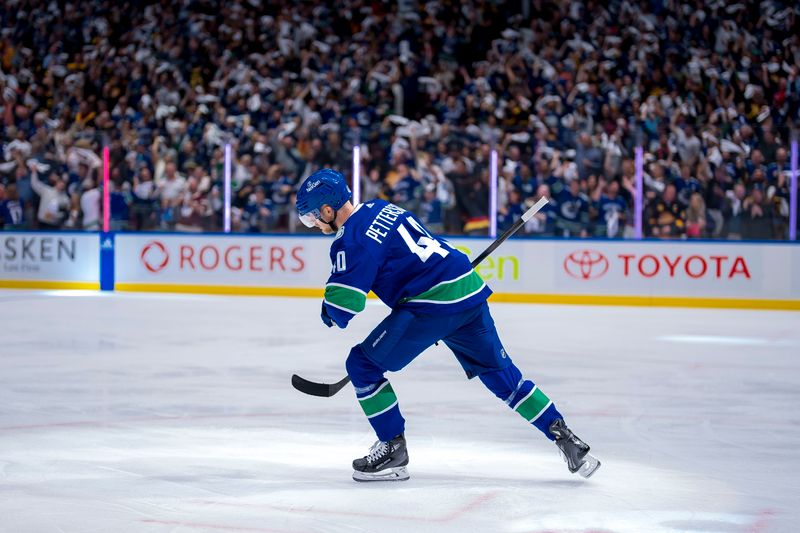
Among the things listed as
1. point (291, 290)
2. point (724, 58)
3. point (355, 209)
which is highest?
point (724, 58)

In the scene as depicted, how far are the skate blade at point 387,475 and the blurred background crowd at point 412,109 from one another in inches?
344

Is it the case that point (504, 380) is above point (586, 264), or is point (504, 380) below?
above

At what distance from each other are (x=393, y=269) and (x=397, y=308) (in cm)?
17

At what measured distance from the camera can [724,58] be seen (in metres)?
16.5

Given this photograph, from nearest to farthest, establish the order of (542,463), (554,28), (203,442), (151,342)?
(542,463) → (203,442) → (151,342) → (554,28)

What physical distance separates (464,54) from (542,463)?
1405 centimetres

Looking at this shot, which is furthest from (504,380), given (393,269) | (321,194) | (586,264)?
(586,264)

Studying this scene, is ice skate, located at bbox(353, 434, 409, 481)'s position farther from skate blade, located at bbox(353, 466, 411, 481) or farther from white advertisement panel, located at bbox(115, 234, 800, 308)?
white advertisement panel, located at bbox(115, 234, 800, 308)

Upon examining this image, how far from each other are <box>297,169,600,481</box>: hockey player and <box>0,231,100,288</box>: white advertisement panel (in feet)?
35.8

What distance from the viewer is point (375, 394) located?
4.68 meters

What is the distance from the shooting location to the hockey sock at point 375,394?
15.2 ft

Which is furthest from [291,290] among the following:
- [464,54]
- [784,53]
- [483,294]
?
[483,294]

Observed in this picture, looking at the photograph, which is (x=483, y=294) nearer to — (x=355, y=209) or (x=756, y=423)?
(x=355, y=209)

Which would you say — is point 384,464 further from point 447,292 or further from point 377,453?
point 447,292
